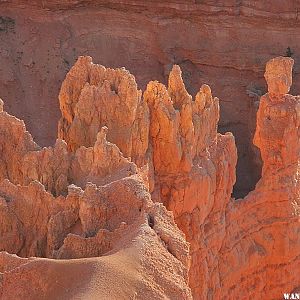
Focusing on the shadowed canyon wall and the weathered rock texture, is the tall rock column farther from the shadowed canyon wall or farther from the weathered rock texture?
the shadowed canyon wall

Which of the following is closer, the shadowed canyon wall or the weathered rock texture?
the weathered rock texture

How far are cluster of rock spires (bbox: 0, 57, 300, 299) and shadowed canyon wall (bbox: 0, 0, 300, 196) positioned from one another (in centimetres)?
758

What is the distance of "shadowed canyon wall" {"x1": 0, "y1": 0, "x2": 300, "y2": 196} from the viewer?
779 inches

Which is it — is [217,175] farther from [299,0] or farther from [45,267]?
[299,0]

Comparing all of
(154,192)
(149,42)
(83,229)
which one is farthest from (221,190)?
(149,42)

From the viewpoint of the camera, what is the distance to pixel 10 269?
589 centimetres

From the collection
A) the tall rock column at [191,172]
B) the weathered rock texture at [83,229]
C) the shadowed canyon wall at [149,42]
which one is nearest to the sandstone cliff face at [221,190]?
the tall rock column at [191,172]

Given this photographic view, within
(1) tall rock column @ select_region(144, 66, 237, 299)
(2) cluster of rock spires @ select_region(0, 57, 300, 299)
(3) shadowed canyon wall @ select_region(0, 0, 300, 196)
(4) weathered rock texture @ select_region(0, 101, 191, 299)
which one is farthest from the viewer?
(3) shadowed canyon wall @ select_region(0, 0, 300, 196)

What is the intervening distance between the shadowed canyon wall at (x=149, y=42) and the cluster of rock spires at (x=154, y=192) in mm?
7576

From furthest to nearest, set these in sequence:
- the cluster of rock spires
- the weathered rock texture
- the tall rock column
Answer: the tall rock column → the cluster of rock spires → the weathered rock texture

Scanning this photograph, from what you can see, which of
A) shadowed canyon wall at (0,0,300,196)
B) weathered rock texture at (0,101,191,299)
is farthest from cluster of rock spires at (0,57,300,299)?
shadowed canyon wall at (0,0,300,196)

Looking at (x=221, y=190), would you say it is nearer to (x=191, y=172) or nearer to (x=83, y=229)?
(x=191, y=172)

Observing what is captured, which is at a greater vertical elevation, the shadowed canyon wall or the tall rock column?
the shadowed canyon wall

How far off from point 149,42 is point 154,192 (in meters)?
11.4
